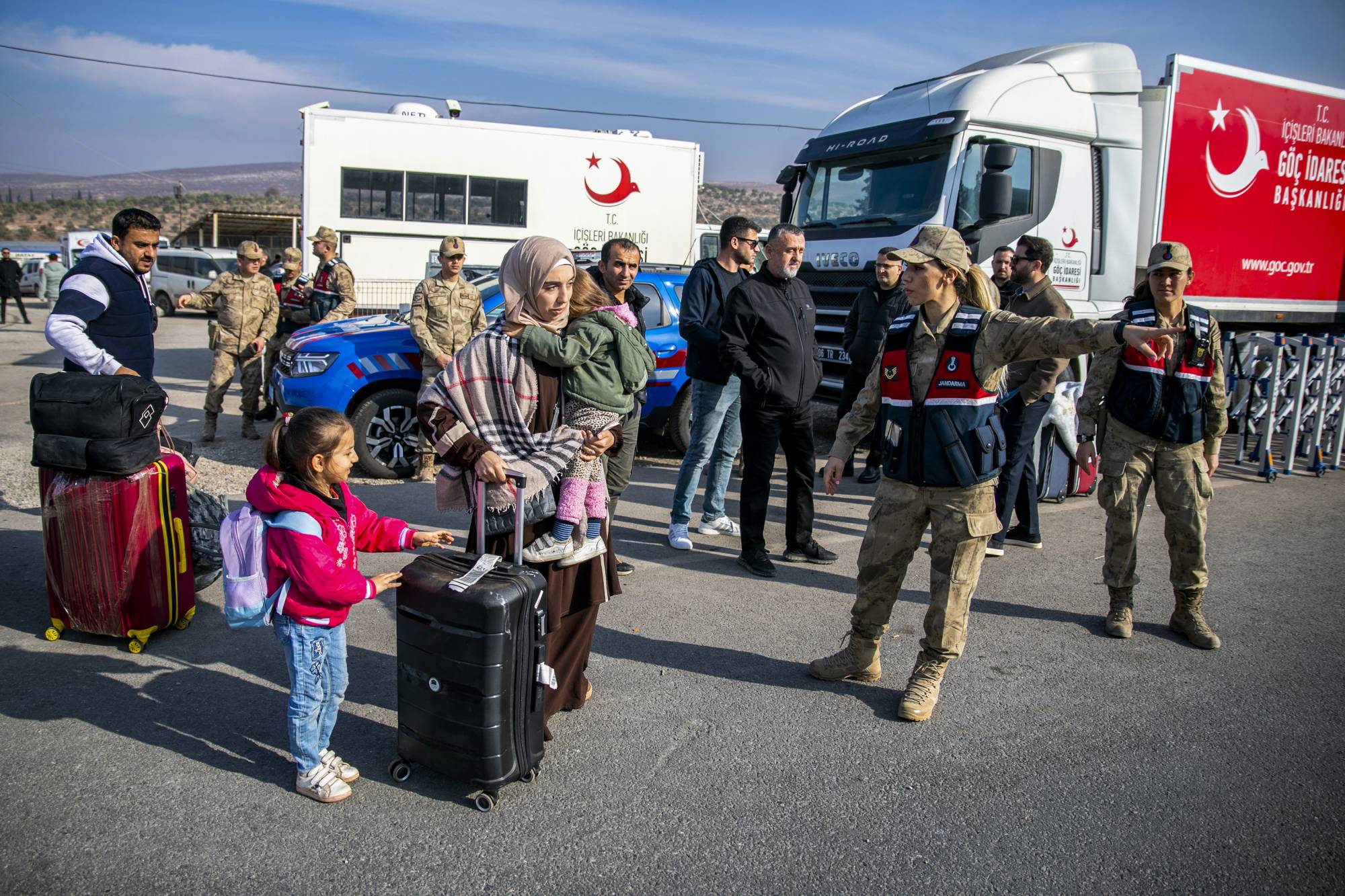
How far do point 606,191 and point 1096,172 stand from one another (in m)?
10.4

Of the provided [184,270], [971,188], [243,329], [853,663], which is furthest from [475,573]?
[184,270]

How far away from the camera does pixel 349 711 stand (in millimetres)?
3637

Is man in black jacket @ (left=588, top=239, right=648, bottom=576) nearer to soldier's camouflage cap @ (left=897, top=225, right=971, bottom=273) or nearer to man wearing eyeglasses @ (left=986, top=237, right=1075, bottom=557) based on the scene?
soldier's camouflage cap @ (left=897, top=225, right=971, bottom=273)

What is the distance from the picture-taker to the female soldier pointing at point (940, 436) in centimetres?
365

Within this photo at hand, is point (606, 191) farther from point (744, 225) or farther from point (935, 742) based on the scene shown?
point (935, 742)

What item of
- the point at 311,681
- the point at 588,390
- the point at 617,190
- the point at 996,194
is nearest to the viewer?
the point at 311,681

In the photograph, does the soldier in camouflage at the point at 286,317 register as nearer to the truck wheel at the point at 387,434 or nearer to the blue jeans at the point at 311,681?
the truck wheel at the point at 387,434

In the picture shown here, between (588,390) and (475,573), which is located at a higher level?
(588,390)

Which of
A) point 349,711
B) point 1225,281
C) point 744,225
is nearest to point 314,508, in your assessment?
point 349,711

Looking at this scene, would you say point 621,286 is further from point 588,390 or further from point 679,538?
point 588,390

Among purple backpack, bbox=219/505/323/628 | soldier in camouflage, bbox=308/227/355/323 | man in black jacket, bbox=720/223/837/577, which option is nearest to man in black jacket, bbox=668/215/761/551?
man in black jacket, bbox=720/223/837/577

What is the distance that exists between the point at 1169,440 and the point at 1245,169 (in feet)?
23.6

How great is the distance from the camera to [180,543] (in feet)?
13.9

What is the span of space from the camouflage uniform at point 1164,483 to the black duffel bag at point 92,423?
4618mm
